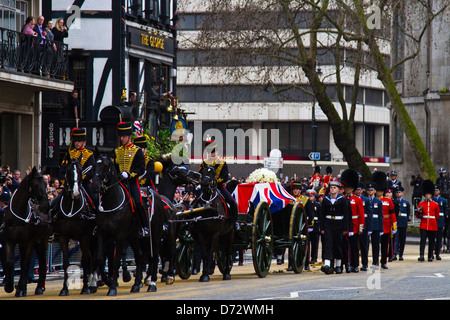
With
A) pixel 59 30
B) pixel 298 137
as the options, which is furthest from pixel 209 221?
pixel 298 137

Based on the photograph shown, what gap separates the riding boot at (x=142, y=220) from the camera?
1620 cm

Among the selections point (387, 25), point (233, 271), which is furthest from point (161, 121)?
point (233, 271)

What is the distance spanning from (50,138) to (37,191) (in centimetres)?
1441

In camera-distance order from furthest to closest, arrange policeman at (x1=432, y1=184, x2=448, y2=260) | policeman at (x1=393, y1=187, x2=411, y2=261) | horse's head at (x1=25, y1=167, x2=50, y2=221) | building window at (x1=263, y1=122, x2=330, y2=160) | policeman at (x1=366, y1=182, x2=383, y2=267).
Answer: building window at (x1=263, y1=122, x2=330, y2=160) < policeman at (x1=393, y1=187, x2=411, y2=261) < policeman at (x1=432, y1=184, x2=448, y2=260) < policeman at (x1=366, y1=182, x2=383, y2=267) < horse's head at (x1=25, y1=167, x2=50, y2=221)

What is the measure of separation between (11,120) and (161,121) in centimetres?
1103

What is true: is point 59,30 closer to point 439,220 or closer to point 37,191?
point 439,220

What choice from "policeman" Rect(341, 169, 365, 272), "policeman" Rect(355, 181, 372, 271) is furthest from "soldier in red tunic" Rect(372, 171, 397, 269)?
"policeman" Rect(341, 169, 365, 272)

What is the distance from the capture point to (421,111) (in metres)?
45.9

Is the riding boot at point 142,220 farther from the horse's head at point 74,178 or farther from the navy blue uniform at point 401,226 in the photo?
the navy blue uniform at point 401,226

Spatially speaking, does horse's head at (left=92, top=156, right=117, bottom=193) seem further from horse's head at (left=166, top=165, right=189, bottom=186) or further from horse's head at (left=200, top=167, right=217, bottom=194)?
horse's head at (left=200, top=167, right=217, bottom=194)

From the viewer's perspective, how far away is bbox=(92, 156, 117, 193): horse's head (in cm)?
1520

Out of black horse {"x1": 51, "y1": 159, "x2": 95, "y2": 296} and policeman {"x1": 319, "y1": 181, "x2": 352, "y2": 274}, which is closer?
black horse {"x1": 51, "y1": 159, "x2": 95, "y2": 296}

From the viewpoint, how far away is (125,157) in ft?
53.2

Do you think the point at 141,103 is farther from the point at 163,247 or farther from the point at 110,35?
the point at 163,247
